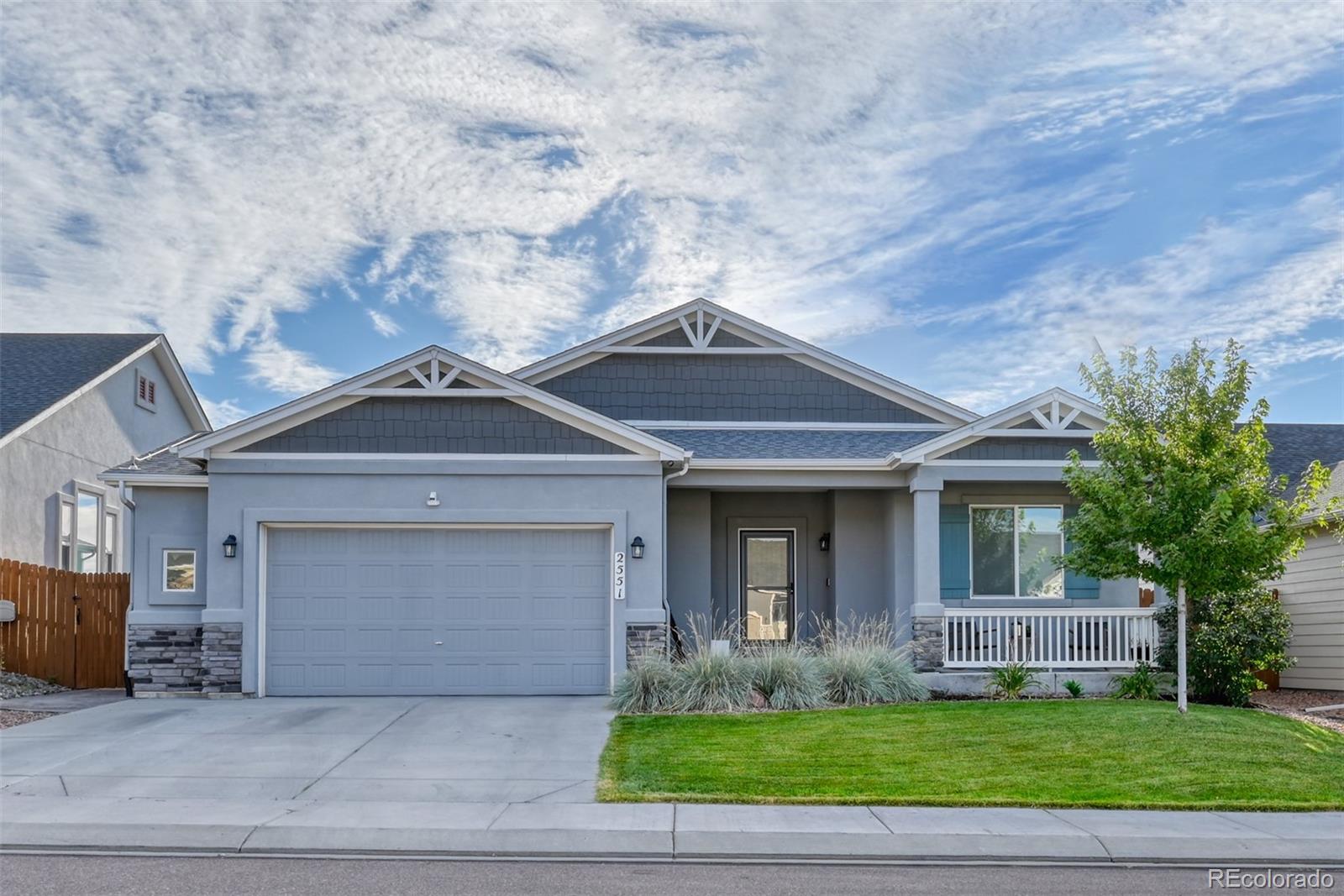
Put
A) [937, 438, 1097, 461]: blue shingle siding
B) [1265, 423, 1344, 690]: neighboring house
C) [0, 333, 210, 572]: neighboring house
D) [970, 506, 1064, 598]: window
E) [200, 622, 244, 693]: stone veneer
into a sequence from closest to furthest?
[200, 622, 244, 693]: stone veneer, [1265, 423, 1344, 690]: neighboring house, [937, 438, 1097, 461]: blue shingle siding, [970, 506, 1064, 598]: window, [0, 333, 210, 572]: neighboring house

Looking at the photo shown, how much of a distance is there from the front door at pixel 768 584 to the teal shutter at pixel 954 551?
2.70m

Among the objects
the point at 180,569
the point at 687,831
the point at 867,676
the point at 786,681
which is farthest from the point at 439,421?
the point at 687,831

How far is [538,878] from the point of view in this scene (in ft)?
23.8

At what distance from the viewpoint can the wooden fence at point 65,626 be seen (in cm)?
Answer: 1672

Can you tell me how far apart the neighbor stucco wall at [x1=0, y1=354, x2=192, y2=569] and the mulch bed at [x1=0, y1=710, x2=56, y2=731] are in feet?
19.6

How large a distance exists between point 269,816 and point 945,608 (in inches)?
393

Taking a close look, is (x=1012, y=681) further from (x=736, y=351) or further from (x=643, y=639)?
(x=736, y=351)

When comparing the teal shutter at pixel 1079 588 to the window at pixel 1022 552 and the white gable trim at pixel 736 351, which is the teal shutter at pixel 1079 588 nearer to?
the window at pixel 1022 552

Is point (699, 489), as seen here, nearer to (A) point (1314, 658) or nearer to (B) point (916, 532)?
(B) point (916, 532)

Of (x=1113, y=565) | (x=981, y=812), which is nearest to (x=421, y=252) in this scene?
(x=1113, y=565)

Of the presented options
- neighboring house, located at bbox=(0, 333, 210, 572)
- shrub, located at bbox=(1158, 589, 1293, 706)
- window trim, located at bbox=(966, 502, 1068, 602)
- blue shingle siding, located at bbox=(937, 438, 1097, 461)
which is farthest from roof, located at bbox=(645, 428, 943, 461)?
neighboring house, located at bbox=(0, 333, 210, 572)

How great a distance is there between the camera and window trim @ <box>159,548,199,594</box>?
613 inches

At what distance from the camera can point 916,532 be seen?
16219 millimetres

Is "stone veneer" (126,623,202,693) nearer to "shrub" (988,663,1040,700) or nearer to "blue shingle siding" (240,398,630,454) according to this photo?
"blue shingle siding" (240,398,630,454)
